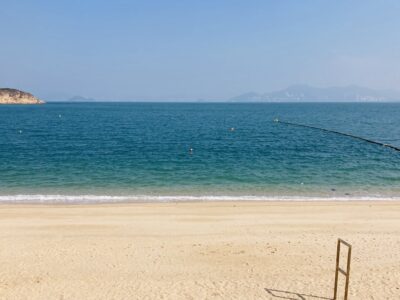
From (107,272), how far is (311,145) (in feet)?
151

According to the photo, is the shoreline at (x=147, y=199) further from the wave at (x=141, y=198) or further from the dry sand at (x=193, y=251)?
the dry sand at (x=193, y=251)

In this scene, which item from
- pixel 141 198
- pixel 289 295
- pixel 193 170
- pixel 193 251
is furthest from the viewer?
pixel 193 170

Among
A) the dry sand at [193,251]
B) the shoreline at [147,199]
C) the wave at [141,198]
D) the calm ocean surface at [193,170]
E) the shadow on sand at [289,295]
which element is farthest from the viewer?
the calm ocean surface at [193,170]

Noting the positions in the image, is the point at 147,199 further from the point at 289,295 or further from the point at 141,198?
the point at 289,295

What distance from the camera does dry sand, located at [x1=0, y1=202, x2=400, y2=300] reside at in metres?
13.5

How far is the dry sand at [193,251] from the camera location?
1347 cm

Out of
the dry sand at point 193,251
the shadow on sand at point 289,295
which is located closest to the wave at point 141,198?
the dry sand at point 193,251

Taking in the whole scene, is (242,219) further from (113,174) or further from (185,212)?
(113,174)

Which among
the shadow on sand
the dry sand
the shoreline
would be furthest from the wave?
the shadow on sand

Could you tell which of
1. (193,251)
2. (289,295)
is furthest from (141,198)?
(289,295)

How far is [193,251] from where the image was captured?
16.9m

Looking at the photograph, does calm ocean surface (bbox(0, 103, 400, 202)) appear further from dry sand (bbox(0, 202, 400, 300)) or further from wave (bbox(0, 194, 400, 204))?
dry sand (bbox(0, 202, 400, 300))

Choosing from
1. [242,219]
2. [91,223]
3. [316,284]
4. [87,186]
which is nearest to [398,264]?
[316,284]

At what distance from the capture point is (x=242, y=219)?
2189cm
